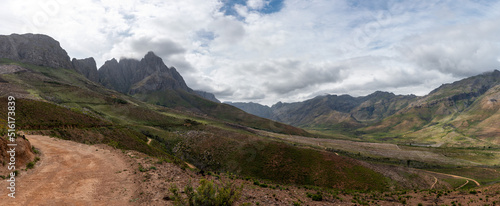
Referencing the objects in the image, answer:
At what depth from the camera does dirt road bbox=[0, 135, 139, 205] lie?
15859 millimetres

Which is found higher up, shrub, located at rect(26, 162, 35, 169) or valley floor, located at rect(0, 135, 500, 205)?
shrub, located at rect(26, 162, 35, 169)

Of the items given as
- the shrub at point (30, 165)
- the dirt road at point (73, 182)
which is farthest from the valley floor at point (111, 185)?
the shrub at point (30, 165)

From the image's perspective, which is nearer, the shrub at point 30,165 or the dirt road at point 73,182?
the dirt road at point 73,182

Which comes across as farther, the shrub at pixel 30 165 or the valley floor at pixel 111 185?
the shrub at pixel 30 165

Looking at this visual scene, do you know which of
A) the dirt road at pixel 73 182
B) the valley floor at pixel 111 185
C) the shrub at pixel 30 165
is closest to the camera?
the dirt road at pixel 73 182

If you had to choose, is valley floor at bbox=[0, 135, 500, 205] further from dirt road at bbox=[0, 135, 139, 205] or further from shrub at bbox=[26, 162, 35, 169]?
shrub at bbox=[26, 162, 35, 169]

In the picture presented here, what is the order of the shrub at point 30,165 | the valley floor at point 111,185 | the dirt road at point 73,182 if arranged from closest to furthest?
1. the dirt road at point 73,182
2. the valley floor at point 111,185
3. the shrub at point 30,165

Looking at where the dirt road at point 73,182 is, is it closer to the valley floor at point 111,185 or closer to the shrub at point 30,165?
the valley floor at point 111,185

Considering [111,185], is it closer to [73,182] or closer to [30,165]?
[73,182]

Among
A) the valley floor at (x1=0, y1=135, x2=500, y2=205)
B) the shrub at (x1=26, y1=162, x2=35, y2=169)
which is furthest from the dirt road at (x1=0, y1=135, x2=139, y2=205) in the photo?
the shrub at (x1=26, y1=162, x2=35, y2=169)

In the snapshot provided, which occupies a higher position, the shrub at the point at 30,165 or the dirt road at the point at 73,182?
the shrub at the point at 30,165

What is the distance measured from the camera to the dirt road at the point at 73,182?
15859 mm

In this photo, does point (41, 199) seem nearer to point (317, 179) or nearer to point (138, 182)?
point (138, 182)

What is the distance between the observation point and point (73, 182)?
19219mm
